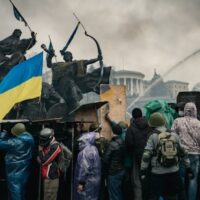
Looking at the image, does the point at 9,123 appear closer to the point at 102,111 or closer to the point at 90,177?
the point at 90,177

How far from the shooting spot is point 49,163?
9.21m

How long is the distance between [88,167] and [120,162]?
0.68 meters

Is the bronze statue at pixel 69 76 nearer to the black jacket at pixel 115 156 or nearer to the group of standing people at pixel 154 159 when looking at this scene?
the group of standing people at pixel 154 159

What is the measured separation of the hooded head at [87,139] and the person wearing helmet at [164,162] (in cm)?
177

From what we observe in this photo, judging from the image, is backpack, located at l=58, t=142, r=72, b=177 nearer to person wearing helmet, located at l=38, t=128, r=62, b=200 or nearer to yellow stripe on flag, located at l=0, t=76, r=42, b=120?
person wearing helmet, located at l=38, t=128, r=62, b=200

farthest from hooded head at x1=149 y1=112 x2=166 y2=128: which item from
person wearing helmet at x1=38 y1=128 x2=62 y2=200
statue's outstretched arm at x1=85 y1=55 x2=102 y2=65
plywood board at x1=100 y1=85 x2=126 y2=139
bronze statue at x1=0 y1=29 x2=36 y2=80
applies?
bronze statue at x1=0 y1=29 x2=36 y2=80

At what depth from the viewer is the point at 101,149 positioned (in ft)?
33.5

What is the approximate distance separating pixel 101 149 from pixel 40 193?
1.62m

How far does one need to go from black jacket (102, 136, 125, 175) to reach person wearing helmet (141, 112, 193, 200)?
→ 1.36m

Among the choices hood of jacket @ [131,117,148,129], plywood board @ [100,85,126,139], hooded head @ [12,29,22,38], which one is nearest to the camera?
hood of jacket @ [131,117,148,129]

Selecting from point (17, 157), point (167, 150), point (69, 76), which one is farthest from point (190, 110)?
point (69, 76)

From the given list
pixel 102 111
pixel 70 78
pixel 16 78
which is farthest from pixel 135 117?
pixel 70 78

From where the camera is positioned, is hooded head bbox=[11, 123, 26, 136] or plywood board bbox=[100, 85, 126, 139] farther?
plywood board bbox=[100, 85, 126, 139]

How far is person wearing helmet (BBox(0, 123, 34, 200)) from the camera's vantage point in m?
9.58
